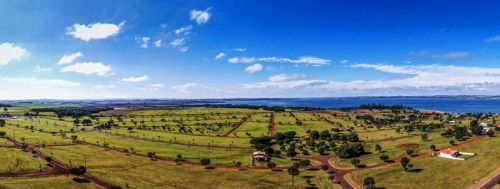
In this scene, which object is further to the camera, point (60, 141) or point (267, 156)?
point (60, 141)

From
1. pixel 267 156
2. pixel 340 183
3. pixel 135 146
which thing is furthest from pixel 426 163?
pixel 135 146

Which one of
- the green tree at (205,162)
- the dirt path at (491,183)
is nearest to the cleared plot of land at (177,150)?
the green tree at (205,162)

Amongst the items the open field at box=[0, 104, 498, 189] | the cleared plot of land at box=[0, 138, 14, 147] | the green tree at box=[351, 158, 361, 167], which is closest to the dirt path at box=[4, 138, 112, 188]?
the open field at box=[0, 104, 498, 189]

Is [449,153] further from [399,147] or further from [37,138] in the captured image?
[37,138]

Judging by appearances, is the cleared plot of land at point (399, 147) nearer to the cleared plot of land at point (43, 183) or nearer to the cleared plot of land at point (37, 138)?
the cleared plot of land at point (43, 183)

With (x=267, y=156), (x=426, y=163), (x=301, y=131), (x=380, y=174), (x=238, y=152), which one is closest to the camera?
(x=380, y=174)

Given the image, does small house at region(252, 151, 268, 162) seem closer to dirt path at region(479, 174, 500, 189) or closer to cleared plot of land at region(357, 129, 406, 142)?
cleared plot of land at region(357, 129, 406, 142)

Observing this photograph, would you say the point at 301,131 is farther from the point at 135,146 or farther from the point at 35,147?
the point at 35,147
